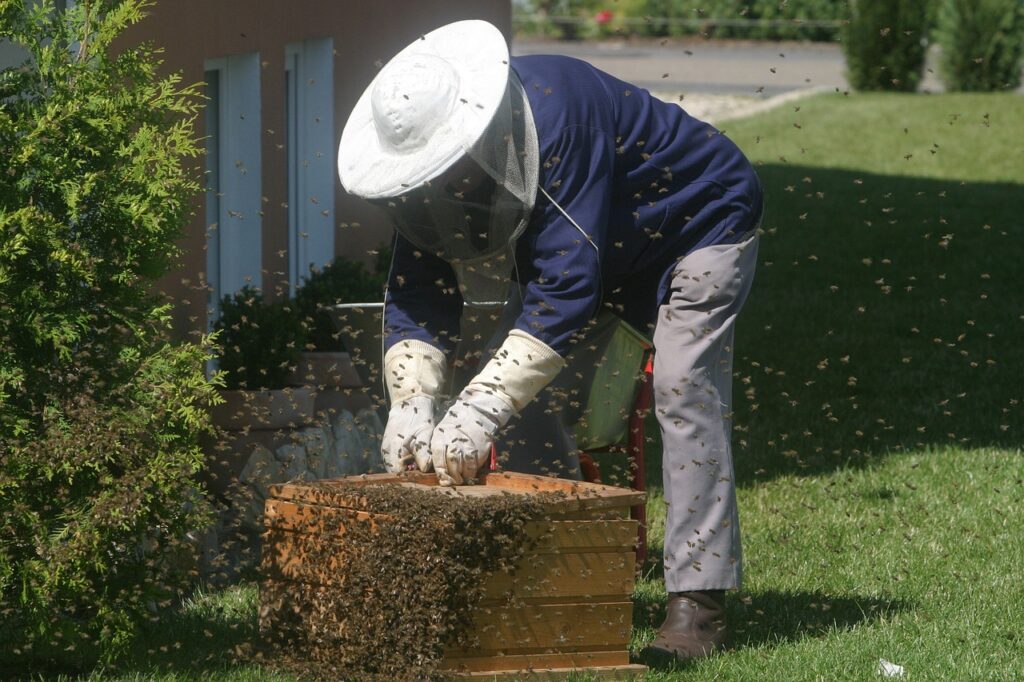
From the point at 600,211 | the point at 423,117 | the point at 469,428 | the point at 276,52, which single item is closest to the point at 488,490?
the point at 469,428

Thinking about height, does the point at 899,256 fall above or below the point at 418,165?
below

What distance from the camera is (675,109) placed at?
13.7ft

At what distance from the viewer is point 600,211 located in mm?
3652

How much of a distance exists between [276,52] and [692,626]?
3.59 meters

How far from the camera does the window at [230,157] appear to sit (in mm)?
6133

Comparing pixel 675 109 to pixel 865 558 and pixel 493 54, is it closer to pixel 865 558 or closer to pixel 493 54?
pixel 493 54

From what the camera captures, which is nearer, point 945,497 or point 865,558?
point 865,558

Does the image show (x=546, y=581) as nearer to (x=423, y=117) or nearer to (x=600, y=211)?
(x=600, y=211)

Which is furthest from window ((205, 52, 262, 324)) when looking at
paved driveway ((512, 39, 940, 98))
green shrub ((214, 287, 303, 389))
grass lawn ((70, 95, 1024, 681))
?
paved driveway ((512, 39, 940, 98))

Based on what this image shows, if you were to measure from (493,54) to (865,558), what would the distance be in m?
2.44

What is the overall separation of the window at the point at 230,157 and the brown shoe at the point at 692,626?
2.85 metres

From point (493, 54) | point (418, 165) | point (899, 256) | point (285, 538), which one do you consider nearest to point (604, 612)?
point (285, 538)

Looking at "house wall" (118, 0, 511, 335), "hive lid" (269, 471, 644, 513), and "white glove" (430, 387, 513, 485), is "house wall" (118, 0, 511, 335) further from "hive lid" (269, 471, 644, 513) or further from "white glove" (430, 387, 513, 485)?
"white glove" (430, 387, 513, 485)

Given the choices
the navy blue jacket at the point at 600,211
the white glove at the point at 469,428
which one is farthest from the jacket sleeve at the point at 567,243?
the white glove at the point at 469,428
